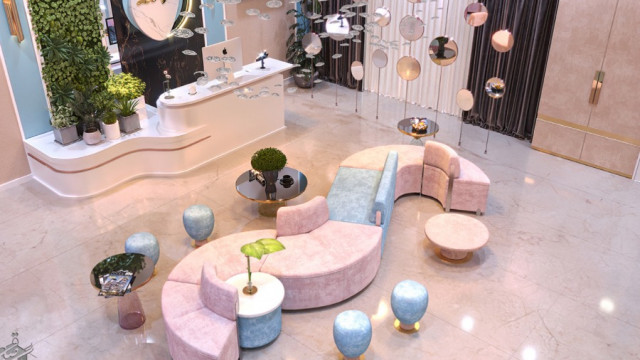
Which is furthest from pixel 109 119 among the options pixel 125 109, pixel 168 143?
pixel 168 143

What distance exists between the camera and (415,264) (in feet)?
23.3

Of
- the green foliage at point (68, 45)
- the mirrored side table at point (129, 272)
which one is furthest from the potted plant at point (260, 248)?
the green foliage at point (68, 45)

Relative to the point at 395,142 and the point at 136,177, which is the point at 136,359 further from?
the point at 395,142

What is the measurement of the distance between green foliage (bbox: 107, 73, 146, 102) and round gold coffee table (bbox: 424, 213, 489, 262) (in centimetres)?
484

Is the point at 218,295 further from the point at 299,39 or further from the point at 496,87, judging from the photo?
the point at 299,39

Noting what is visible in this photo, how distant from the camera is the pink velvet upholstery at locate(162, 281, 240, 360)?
5.21 meters

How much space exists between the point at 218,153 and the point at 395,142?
305 centimetres

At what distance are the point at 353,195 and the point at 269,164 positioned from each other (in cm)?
115

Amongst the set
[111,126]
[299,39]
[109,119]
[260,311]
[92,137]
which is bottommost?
[260,311]

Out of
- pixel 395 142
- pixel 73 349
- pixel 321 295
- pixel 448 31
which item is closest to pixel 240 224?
pixel 321 295

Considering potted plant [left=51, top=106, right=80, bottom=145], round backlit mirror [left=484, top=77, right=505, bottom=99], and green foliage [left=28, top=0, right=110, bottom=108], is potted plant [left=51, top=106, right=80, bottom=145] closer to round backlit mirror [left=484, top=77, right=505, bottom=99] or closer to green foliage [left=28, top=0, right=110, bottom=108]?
green foliage [left=28, top=0, right=110, bottom=108]

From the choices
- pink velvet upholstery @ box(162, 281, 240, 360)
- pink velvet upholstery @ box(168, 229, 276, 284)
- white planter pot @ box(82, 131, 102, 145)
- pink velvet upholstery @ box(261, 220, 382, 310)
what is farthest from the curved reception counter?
pink velvet upholstery @ box(162, 281, 240, 360)

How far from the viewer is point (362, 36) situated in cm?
1191

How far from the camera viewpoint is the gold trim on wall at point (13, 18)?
775 cm
